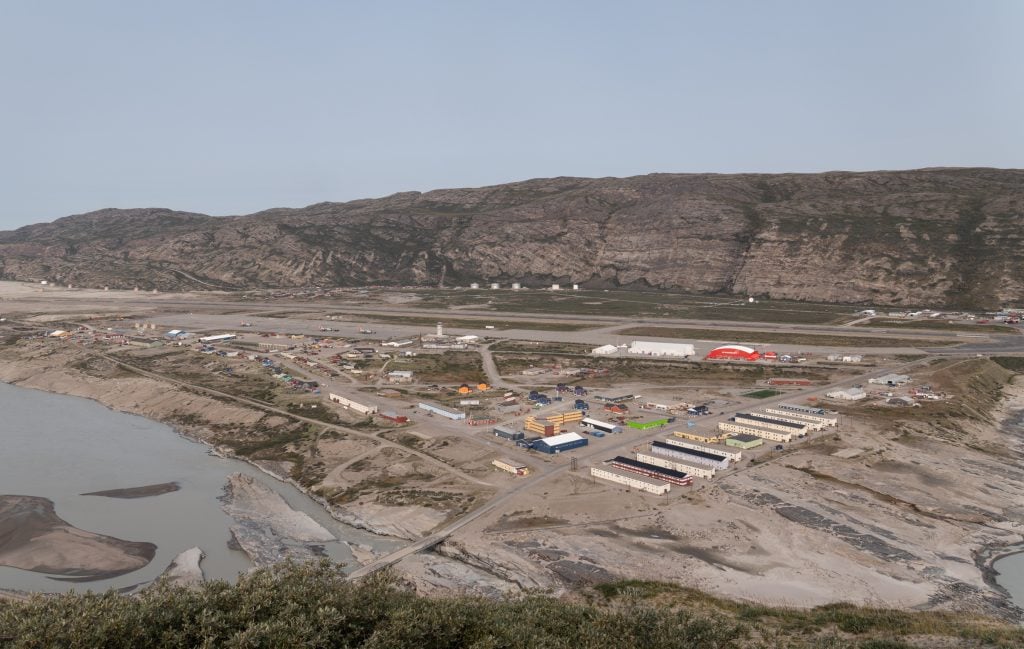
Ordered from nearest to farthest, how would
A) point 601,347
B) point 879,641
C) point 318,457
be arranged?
point 879,641, point 318,457, point 601,347

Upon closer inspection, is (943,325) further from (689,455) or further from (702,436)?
(689,455)

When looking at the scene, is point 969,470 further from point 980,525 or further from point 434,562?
point 434,562

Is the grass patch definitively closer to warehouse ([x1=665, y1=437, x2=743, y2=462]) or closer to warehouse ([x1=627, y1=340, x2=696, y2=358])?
warehouse ([x1=627, y1=340, x2=696, y2=358])

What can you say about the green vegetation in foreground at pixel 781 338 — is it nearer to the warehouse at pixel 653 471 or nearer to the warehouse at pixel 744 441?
the warehouse at pixel 744 441

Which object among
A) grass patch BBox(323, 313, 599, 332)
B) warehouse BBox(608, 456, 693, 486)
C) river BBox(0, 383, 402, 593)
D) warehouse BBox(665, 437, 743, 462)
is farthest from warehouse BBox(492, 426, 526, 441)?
grass patch BBox(323, 313, 599, 332)

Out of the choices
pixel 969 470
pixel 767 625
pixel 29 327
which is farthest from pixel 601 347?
pixel 29 327
